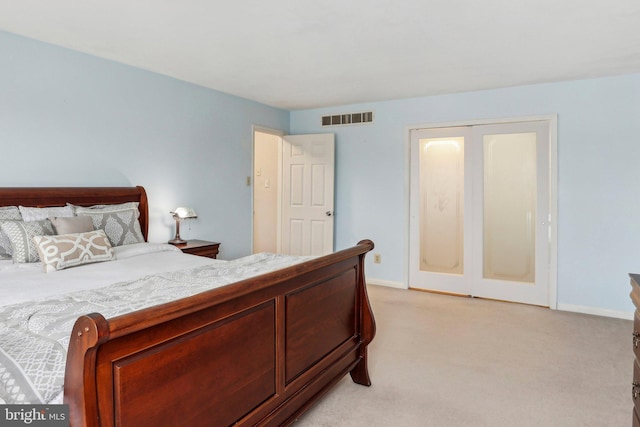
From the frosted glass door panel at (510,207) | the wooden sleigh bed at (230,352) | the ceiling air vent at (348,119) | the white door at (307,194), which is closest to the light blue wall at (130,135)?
the white door at (307,194)

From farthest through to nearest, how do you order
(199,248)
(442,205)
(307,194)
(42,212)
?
(307,194) < (442,205) < (199,248) < (42,212)

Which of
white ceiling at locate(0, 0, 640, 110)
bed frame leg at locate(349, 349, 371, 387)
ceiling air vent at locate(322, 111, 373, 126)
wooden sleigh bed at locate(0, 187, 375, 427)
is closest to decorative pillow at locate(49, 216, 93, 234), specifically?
white ceiling at locate(0, 0, 640, 110)

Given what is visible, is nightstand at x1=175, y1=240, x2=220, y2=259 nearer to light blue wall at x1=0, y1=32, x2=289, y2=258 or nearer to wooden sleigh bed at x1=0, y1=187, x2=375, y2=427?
light blue wall at x1=0, y1=32, x2=289, y2=258

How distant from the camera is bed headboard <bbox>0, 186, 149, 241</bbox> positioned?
2.84 m

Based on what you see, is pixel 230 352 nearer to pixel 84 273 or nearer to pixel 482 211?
pixel 84 273

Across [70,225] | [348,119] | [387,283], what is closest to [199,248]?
[70,225]

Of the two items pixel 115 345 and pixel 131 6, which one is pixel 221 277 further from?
pixel 131 6

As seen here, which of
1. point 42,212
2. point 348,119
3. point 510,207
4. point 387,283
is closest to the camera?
point 42,212

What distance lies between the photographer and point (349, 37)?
9.55 ft

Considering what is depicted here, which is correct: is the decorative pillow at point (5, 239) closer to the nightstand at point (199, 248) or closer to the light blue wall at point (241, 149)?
the light blue wall at point (241, 149)

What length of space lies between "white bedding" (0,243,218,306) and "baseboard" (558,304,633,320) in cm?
368

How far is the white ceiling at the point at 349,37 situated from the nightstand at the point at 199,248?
1.67 meters

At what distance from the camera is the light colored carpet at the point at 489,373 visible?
2.20 m

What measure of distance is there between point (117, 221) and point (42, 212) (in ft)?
1.70
